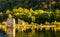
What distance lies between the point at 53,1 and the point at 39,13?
11.1 meters

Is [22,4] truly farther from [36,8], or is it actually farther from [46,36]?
[46,36]

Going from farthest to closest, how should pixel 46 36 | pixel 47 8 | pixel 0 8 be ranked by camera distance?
pixel 0 8 < pixel 47 8 < pixel 46 36

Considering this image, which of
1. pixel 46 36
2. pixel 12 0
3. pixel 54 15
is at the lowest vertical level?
pixel 46 36

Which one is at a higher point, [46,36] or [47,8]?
[47,8]

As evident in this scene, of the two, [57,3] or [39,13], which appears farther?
[57,3]

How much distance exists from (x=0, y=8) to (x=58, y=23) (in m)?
19.6

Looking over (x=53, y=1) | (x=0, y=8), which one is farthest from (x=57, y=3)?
(x=0, y=8)

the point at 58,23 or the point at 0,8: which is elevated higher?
the point at 0,8

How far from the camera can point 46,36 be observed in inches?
1276

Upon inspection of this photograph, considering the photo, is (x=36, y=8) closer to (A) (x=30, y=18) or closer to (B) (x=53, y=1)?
(B) (x=53, y=1)

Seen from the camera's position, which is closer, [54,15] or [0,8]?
[54,15]

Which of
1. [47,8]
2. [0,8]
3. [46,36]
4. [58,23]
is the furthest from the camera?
[0,8]

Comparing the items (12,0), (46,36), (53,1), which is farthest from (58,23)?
(12,0)

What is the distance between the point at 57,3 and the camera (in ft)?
189
